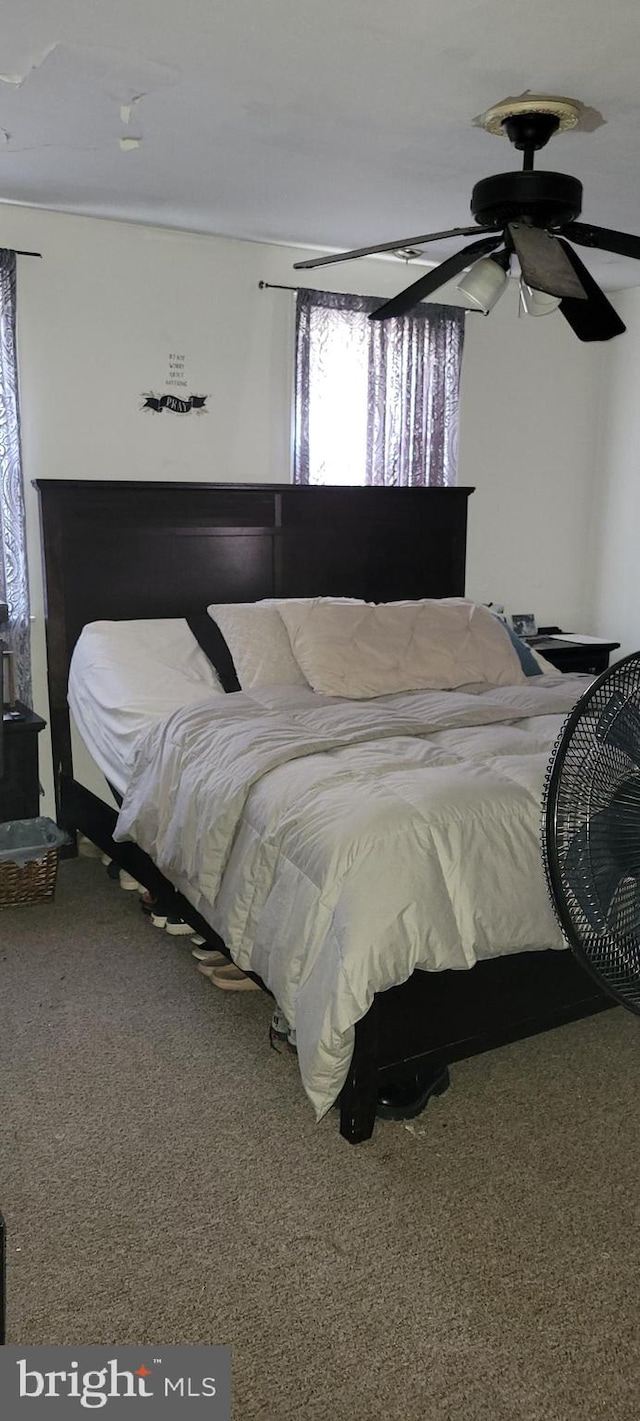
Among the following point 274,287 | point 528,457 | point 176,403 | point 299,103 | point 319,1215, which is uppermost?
point 299,103

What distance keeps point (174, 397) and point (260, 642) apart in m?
1.08

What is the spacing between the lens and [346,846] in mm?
2033

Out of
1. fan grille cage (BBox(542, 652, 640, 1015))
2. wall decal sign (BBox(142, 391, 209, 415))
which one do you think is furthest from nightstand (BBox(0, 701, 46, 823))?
fan grille cage (BBox(542, 652, 640, 1015))

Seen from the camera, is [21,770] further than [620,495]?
No

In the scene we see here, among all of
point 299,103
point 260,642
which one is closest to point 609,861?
point 299,103

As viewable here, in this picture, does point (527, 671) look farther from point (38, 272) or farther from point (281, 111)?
point (38, 272)

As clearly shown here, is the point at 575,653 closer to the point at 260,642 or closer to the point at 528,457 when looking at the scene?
the point at 528,457

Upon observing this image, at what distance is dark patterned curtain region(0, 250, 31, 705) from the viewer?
11.5 feet

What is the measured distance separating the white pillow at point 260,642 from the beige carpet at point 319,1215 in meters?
1.11

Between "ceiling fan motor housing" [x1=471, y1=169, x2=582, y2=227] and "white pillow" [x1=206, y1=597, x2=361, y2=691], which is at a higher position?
"ceiling fan motor housing" [x1=471, y1=169, x2=582, y2=227]

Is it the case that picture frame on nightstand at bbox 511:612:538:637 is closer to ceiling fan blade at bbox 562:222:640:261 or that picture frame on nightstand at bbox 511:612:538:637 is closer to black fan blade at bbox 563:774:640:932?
ceiling fan blade at bbox 562:222:640:261

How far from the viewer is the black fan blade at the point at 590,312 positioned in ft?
7.50

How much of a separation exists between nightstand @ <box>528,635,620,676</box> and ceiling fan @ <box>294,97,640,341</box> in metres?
1.87

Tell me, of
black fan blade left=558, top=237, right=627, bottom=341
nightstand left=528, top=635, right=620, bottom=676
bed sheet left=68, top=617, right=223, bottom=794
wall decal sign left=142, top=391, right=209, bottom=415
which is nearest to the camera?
black fan blade left=558, top=237, right=627, bottom=341
